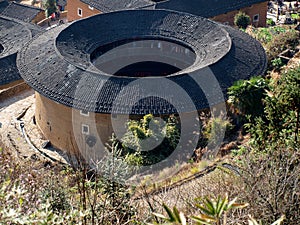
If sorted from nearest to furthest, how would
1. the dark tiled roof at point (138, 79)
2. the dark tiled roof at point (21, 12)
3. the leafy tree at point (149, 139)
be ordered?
the leafy tree at point (149, 139), the dark tiled roof at point (138, 79), the dark tiled roof at point (21, 12)

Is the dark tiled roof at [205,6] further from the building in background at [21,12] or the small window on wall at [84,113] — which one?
the building in background at [21,12]

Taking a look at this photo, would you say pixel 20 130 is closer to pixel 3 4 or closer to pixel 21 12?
pixel 21 12

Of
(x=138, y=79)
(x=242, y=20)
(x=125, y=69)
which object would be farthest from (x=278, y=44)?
(x=138, y=79)

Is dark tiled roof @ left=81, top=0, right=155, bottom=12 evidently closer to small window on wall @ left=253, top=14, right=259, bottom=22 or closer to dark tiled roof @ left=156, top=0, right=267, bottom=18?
dark tiled roof @ left=156, top=0, right=267, bottom=18

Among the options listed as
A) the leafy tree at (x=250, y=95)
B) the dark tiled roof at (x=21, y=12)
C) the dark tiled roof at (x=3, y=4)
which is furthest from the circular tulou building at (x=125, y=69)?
the dark tiled roof at (x=3, y=4)

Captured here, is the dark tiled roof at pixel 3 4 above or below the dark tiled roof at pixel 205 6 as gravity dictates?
below

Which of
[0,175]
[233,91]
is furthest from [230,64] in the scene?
[0,175]

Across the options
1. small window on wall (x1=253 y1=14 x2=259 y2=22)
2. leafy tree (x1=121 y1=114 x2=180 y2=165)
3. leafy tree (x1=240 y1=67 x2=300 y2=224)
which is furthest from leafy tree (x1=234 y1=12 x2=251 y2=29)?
leafy tree (x1=240 y1=67 x2=300 y2=224)
